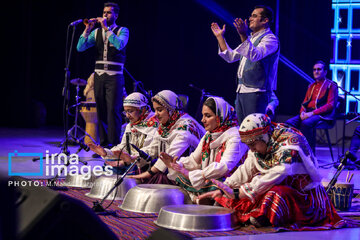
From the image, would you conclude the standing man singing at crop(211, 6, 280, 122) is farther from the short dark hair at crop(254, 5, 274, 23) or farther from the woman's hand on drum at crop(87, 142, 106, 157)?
the woman's hand on drum at crop(87, 142, 106, 157)

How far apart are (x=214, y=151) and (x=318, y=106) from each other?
11.7ft

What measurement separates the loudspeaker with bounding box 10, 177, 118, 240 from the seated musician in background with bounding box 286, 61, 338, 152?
5.71 m

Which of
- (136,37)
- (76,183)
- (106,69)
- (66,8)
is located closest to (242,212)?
(76,183)

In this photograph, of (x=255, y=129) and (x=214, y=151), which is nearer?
(x=255, y=129)

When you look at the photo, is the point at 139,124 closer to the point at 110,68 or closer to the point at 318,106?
the point at 110,68

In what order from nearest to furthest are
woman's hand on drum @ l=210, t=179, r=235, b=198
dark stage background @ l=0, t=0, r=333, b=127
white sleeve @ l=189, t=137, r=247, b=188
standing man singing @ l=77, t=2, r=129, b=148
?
1. woman's hand on drum @ l=210, t=179, r=235, b=198
2. white sleeve @ l=189, t=137, r=247, b=188
3. standing man singing @ l=77, t=2, r=129, b=148
4. dark stage background @ l=0, t=0, r=333, b=127

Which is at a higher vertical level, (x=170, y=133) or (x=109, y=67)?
(x=109, y=67)

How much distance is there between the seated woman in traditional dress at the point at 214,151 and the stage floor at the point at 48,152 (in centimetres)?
69

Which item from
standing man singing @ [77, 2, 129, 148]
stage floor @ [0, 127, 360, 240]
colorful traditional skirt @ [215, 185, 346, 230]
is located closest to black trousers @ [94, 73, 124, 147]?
standing man singing @ [77, 2, 129, 148]

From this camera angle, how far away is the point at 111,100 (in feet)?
21.5

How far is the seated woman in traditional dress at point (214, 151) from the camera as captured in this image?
377 centimetres

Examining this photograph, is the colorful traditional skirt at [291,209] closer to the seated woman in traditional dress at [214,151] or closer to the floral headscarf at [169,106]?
the seated woman in traditional dress at [214,151]

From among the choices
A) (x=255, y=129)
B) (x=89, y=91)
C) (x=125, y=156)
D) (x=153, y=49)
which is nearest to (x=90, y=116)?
(x=89, y=91)

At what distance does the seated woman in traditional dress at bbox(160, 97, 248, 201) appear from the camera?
12.4 feet
